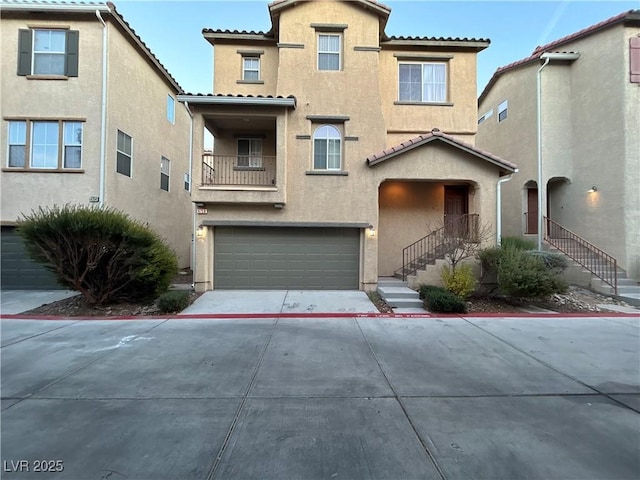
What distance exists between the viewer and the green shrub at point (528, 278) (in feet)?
27.7

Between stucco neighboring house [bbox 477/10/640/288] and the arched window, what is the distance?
8792 mm

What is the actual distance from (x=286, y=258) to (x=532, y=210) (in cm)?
1134

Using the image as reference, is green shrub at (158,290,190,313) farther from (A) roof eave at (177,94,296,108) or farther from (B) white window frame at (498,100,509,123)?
(B) white window frame at (498,100,509,123)

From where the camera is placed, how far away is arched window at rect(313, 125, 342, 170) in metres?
10.9

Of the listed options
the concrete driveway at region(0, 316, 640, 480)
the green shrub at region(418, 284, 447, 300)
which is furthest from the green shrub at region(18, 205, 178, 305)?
the green shrub at region(418, 284, 447, 300)

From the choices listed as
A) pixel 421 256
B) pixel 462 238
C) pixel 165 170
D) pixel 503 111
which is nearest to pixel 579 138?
pixel 503 111

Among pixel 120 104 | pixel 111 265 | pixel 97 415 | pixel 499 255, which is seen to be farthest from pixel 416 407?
pixel 120 104

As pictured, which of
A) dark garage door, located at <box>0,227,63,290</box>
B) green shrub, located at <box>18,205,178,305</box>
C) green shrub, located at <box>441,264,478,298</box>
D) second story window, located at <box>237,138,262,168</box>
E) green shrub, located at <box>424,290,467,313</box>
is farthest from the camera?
second story window, located at <box>237,138,262,168</box>

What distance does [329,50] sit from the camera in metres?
11.3

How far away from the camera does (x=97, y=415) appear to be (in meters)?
3.40

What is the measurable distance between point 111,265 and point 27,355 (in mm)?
3381

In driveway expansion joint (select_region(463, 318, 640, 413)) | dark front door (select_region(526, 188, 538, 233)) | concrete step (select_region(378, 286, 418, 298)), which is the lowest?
driveway expansion joint (select_region(463, 318, 640, 413))

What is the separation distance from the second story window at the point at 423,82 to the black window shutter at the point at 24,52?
13085 mm

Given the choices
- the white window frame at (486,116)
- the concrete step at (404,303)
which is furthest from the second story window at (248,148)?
the white window frame at (486,116)
